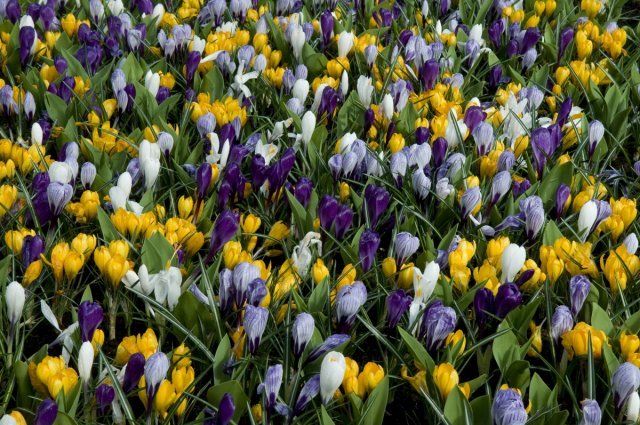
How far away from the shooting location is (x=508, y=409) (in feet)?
6.42

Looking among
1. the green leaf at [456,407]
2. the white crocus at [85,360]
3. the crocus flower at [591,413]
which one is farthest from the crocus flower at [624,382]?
the white crocus at [85,360]

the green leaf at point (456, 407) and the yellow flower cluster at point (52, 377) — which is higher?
the yellow flower cluster at point (52, 377)

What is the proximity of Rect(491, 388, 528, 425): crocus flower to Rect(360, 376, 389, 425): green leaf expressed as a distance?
25 cm

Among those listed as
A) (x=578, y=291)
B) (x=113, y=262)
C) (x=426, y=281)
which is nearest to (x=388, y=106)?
(x=426, y=281)

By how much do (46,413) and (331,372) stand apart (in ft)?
2.04

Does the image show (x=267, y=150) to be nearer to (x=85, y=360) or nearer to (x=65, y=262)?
(x=65, y=262)

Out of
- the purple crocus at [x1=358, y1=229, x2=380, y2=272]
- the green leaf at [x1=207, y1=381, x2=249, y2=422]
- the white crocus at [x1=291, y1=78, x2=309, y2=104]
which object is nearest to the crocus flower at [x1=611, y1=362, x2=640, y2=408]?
the purple crocus at [x1=358, y1=229, x2=380, y2=272]

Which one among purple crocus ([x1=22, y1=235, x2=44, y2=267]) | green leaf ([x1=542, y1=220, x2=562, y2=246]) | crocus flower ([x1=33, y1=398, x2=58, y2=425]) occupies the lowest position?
green leaf ([x1=542, y1=220, x2=562, y2=246])

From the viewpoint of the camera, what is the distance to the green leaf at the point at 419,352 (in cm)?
224

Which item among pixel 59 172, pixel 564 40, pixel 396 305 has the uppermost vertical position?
pixel 59 172

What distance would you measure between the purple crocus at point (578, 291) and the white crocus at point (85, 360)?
4.12ft

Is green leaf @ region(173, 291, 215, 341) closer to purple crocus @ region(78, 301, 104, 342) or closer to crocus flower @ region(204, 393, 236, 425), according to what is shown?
purple crocus @ region(78, 301, 104, 342)

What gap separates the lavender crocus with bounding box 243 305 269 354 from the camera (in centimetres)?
218

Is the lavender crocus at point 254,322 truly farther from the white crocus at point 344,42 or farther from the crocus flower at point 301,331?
the white crocus at point 344,42
